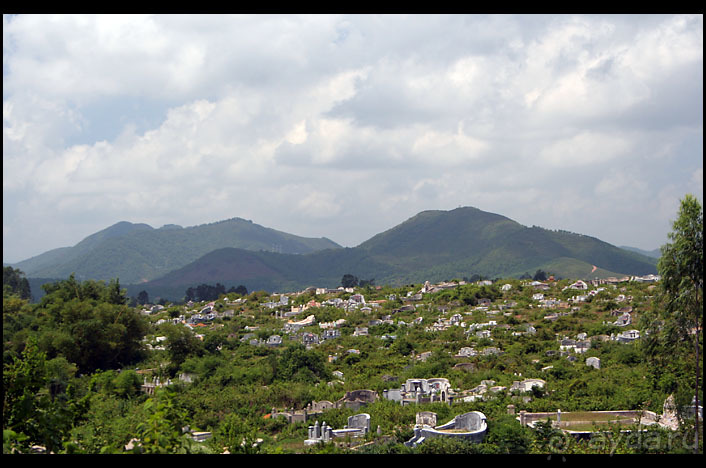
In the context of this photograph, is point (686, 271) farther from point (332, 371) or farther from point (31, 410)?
point (332, 371)

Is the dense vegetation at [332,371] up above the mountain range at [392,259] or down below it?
below

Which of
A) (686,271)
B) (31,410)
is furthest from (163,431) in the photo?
(686,271)

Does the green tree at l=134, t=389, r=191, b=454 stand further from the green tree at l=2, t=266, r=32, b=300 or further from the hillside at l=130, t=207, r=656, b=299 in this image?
the hillside at l=130, t=207, r=656, b=299

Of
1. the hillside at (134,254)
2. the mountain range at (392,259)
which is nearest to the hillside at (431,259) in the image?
the mountain range at (392,259)

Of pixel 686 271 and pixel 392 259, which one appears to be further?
pixel 392 259

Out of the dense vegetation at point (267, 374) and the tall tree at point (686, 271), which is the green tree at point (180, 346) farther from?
the tall tree at point (686, 271)
